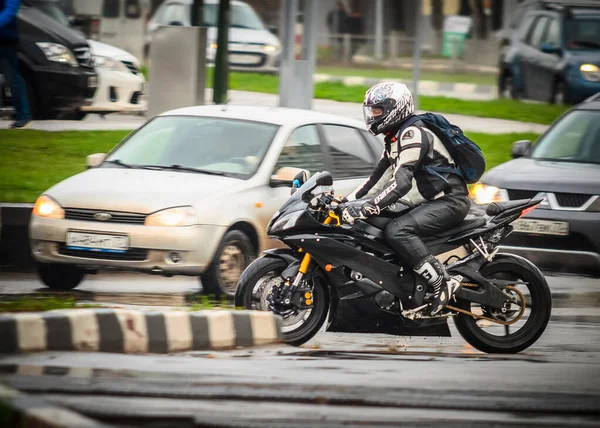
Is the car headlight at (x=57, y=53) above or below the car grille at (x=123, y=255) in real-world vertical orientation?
above

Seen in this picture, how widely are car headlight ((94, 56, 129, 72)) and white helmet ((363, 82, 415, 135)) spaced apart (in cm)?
982

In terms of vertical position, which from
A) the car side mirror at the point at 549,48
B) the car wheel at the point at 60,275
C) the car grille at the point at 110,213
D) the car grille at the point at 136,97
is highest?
the car side mirror at the point at 549,48

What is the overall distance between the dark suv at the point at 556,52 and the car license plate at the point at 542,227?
10.6m

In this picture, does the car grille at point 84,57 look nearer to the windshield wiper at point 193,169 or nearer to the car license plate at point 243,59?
the windshield wiper at point 193,169

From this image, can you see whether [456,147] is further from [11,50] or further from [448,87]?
[448,87]

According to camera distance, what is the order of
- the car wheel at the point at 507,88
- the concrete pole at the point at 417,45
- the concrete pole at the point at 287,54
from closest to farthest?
the concrete pole at the point at 287,54, the concrete pole at the point at 417,45, the car wheel at the point at 507,88

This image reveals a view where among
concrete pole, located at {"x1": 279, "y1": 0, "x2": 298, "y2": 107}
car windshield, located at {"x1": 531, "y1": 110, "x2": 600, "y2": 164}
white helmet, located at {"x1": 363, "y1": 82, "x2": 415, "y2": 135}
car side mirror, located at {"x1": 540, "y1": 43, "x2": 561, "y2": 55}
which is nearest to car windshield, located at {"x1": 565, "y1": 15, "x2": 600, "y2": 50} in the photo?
car side mirror, located at {"x1": 540, "y1": 43, "x2": 561, "y2": 55}

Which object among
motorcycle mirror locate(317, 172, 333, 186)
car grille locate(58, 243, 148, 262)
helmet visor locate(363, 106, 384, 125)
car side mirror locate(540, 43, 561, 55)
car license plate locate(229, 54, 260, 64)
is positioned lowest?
car grille locate(58, 243, 148, 262)

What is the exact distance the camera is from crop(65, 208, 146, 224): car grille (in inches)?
393

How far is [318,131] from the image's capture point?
11508mm

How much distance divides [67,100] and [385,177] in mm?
8492

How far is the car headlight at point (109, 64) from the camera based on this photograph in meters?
17.8

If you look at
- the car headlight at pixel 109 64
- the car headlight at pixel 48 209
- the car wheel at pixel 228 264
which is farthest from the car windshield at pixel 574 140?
the car headlight at pixel 109 64

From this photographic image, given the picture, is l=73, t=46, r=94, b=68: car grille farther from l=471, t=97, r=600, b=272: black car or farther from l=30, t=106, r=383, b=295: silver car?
l=471, t=97, r=600, b=272: black car
